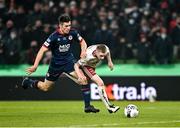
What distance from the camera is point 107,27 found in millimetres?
26156

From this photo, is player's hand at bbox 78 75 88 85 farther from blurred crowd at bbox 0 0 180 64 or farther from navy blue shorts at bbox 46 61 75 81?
blurred crowd at bbox 0 0 180 64

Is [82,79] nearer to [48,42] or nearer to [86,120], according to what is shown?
[48,42]

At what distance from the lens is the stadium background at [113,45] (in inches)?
969

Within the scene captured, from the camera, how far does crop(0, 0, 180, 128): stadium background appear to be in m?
24.6

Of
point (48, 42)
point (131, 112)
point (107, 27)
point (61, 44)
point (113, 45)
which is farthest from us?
point (107, 27)

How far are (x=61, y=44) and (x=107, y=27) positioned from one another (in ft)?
31.5

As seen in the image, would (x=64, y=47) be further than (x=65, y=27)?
Yes

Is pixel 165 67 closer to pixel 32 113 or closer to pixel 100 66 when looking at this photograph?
pixel 100 66

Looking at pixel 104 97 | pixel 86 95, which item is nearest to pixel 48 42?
pixel 86 95

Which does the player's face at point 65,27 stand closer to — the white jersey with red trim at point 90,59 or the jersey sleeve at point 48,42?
the jersey sleeve at point 48,42

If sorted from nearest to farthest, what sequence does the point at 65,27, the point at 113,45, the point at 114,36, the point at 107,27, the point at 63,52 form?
1. the point at 65,27
2. the point at 63,52
3. the point at 113,45
4. the point at 114,36
5. the point at 107,27

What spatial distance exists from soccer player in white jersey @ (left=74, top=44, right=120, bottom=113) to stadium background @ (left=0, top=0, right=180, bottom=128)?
6.43m

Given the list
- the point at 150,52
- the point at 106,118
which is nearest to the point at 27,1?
the point at 150,52

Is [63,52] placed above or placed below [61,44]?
below
